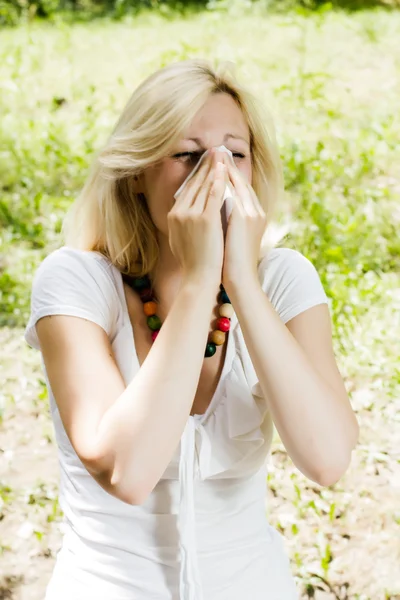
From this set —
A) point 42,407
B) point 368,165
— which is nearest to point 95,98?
point 368,165

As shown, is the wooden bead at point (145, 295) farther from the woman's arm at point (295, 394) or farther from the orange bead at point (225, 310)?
the woman's arm at point (295, 394)

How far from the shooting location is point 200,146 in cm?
177

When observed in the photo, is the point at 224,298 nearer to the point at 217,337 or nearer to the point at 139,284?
the point at 217,337

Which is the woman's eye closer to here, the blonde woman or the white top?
the blonde woman

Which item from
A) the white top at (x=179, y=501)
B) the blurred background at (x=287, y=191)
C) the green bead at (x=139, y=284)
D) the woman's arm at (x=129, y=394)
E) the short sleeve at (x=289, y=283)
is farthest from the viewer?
the blurred background at (x=287, y=191)

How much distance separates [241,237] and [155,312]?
0.36 meters

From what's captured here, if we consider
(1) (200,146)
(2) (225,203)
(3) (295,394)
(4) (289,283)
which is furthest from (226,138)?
(3) (295,394)

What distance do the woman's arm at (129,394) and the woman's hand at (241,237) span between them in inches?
2.7

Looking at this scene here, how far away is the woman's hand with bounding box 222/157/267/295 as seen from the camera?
5.44 feet

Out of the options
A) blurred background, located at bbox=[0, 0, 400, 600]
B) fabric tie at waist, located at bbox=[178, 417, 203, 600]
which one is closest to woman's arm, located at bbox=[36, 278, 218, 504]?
fabric tie at waist, located at bbox=[178, 417, 203, 600]

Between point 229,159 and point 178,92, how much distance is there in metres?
0.20

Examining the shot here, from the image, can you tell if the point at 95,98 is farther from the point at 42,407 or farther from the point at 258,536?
the point at 258,536

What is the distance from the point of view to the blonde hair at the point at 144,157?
176 centimetres

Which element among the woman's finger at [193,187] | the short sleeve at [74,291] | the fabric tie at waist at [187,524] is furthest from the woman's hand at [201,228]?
the fabric tie at waist at [187,524]
